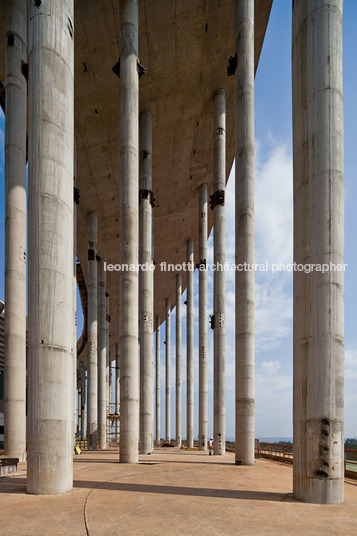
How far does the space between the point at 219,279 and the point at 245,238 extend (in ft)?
28.4

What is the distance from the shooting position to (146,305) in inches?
987

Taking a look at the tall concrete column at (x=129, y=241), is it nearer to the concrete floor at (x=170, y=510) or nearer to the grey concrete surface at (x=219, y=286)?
the concrete floor at (x=170, y=510)

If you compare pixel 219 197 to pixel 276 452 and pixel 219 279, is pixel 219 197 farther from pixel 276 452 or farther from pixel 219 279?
pixel 276 452

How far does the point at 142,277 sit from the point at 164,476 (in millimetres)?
14271

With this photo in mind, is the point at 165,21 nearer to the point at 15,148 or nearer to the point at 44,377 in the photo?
the point at 15,148

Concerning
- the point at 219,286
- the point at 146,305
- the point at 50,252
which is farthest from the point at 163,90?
the point at 50,252

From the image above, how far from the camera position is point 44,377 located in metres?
8.87

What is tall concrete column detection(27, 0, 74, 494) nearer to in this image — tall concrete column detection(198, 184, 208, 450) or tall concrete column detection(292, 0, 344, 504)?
tall concrete column detection(292, 0, 344, 504)

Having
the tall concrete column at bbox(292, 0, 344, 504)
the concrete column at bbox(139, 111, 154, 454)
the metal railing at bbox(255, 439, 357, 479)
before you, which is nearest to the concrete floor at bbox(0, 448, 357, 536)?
the tall concrete column at bbox(292, 0, 344, 504)

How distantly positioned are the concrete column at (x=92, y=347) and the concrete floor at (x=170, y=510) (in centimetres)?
2357

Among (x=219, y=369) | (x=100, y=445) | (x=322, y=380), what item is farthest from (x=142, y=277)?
(x=322, y=380)

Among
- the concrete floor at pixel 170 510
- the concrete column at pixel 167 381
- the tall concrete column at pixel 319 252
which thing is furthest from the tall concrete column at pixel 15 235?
the concrete column at pixel 167 381

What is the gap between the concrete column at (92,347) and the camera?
33.7m

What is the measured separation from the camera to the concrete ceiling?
22.4 meters
